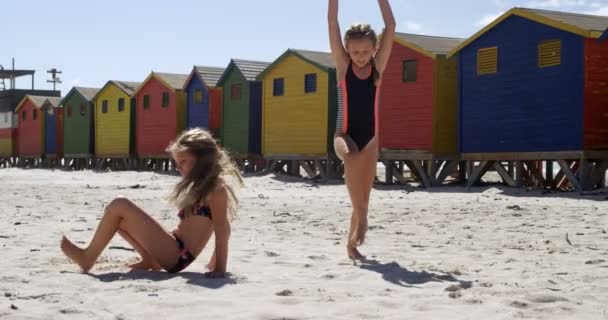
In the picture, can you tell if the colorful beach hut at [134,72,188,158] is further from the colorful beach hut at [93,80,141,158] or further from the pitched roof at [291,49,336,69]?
the pitched roof at [291,49,336,69]

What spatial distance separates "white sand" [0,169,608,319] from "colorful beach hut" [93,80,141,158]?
71.0ft

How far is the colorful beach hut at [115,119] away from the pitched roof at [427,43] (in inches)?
588

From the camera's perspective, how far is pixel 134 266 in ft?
16.9

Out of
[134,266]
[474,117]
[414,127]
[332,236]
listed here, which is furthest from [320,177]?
[134,266]

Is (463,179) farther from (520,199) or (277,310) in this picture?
(277,310)

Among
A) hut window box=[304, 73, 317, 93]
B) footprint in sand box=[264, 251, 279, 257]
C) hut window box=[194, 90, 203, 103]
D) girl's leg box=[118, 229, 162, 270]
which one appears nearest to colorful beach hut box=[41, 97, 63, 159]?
hut window box=[194, 90, 203, 103]

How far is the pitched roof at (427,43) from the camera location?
1810 centimetres

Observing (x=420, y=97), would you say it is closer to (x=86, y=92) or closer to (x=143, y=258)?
(x=143, y=258)

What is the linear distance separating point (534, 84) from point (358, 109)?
10.8m

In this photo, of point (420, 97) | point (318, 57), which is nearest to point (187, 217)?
point (420, 97)

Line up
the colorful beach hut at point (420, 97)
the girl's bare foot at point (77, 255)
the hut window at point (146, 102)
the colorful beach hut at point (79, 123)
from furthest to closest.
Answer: the colorful beach hut at point (79, 123) → the hut window at point (146, 102) → the colorful beach hut at point (420, 97) → the girl's bare foot at point (77, 255)

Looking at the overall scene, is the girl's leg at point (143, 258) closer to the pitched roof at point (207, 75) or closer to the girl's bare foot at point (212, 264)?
the girl's bare foot at point (212, 264)

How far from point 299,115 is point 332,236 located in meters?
14.7

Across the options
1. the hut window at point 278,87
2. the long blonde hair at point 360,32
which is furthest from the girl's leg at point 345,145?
the hut window at point 278,87
